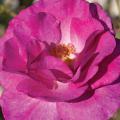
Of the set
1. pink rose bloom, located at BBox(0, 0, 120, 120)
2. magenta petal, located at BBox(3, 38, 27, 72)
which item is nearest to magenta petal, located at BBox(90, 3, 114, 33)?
pink rose bloom, located at BBox(0, 0, 120, 120)

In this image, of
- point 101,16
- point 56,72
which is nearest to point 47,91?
point 56,72

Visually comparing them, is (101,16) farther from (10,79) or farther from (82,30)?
(10,79)

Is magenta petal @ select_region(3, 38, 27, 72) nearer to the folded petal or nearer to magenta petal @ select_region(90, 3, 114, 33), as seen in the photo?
the folded petal

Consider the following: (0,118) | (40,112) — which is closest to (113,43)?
(40,112)

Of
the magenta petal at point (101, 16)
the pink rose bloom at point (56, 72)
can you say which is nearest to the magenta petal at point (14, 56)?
the pink rose bloom at point (56, 72)

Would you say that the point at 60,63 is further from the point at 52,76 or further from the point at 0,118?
the point at 0,118

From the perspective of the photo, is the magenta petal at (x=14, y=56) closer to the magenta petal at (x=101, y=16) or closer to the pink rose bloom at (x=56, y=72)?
the pink rose bloom at (x=56, y=72)
